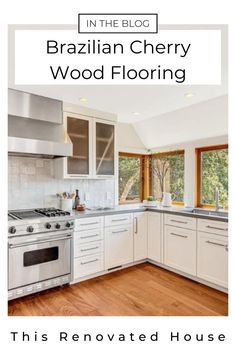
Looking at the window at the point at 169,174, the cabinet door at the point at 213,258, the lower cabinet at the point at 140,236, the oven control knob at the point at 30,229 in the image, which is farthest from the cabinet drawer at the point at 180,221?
the oven control knob at the point at 30,229

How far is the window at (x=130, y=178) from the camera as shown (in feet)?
12.1

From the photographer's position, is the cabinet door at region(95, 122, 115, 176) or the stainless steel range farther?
the cabinet door at region(95, 122, 115, 176)

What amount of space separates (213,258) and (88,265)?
1357 mm

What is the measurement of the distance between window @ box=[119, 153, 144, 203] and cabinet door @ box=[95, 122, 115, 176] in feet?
2.05

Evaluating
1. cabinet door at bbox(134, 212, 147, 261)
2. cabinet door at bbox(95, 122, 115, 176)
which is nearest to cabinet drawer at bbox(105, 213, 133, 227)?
cabinet door at bbox(134, 212, 147, 261)

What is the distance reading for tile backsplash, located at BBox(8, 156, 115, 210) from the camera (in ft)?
8.16

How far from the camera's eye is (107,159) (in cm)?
A: 303

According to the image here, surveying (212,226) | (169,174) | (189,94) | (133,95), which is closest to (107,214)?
(212,226)

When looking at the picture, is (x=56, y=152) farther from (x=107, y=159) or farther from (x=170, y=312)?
(x=170, y=312)

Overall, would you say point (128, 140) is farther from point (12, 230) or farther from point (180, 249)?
point (12, 230)

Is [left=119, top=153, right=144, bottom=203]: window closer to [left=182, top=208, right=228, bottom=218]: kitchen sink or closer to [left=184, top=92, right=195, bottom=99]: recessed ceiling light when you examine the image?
[left=182, top=208, right=228, bottom=218]: kitchen sink

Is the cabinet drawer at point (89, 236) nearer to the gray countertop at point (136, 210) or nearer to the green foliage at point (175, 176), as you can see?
the gray countertop at point (136, 210)
